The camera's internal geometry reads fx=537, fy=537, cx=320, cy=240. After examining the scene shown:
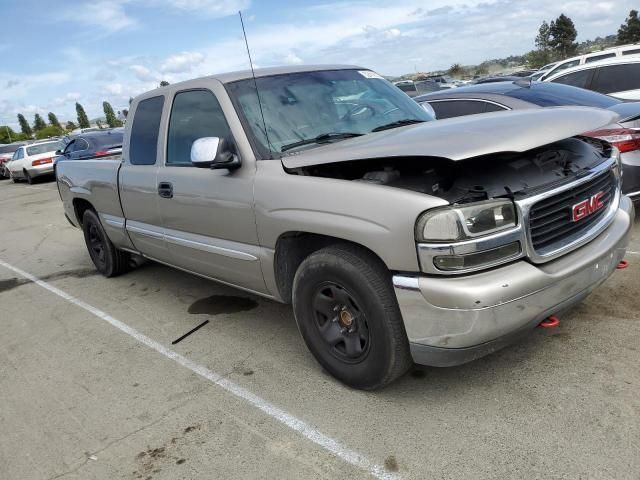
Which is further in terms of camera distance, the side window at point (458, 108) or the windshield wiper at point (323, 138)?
the side window at point (458, 108)

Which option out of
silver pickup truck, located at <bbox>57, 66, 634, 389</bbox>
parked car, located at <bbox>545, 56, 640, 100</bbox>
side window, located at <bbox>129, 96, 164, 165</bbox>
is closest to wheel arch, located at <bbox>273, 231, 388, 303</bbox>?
silver pickup truck, located at <bbox>57, 66, 634, 389</bbox>

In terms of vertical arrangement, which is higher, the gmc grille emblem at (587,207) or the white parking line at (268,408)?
the gmc grille emblem at (587,207)

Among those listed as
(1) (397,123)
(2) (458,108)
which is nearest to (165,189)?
(1) (397,123)

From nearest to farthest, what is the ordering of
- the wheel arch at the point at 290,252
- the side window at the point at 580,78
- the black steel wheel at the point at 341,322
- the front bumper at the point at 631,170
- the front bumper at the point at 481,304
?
the front bumper at the point at 481,304
the black steel wheel at the point at 341,322
the wheel arch at the point at 290,252
the front bumper at the point at 631,170
the side window at the point at 580,78

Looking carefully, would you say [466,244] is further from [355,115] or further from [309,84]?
[309,84]

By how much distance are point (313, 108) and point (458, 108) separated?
9.54 feet

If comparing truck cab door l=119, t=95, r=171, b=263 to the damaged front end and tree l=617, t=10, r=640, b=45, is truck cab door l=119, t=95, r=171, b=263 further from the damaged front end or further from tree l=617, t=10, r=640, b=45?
tree l=617, t=10, r=640, b=45

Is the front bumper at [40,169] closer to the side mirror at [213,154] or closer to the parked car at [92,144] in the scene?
the parked car at [92,144]

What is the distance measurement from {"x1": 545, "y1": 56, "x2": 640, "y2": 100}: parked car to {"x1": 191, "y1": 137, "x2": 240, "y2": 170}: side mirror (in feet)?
22.8

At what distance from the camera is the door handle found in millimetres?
4035

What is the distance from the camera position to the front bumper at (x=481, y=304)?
242 cm

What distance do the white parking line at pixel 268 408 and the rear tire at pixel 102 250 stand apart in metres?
0.89

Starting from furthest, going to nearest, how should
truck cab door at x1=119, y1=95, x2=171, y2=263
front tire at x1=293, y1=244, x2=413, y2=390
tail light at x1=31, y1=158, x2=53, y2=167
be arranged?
1. tail light at x1=31, y1=158, x2=53, y2=167
2. truck cab door at x1=119, y1=95, x2=171, y2=263
3. front tire at x1=293, y1=244, x2=413, y2=390

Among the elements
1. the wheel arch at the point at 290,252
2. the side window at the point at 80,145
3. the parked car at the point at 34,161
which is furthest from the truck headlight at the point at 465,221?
the parked car at the point at 34,161
